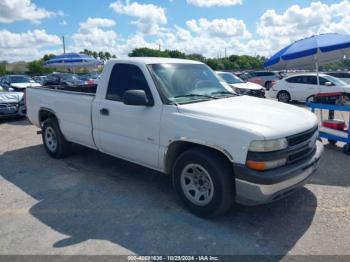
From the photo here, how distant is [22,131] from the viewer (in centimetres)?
955

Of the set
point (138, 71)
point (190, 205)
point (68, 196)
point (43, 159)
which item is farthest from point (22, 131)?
point (190, 205)

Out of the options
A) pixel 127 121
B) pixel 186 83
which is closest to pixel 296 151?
pixel 186 83

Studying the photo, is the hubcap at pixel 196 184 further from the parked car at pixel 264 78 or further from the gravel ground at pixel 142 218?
the parked car at pixel 264 78

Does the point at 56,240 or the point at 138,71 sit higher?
the point at 138,71

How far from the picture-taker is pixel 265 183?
11.1ft

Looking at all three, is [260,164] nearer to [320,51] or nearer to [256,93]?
[320,51]

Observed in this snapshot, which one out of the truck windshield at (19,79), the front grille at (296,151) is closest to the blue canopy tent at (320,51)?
the front grille at (296,151)

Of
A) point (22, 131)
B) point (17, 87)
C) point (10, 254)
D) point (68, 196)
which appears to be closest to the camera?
point (10, 254)

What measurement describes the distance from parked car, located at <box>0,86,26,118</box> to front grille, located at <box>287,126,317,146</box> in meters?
9.75

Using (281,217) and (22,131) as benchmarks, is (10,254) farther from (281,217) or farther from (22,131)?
(22,131)

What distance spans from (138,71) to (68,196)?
81.4 inches

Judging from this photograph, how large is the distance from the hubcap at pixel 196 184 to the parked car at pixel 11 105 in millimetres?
8773

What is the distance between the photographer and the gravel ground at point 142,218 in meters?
3.41

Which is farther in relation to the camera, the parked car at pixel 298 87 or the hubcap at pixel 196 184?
the parked car at pixel 298 87
